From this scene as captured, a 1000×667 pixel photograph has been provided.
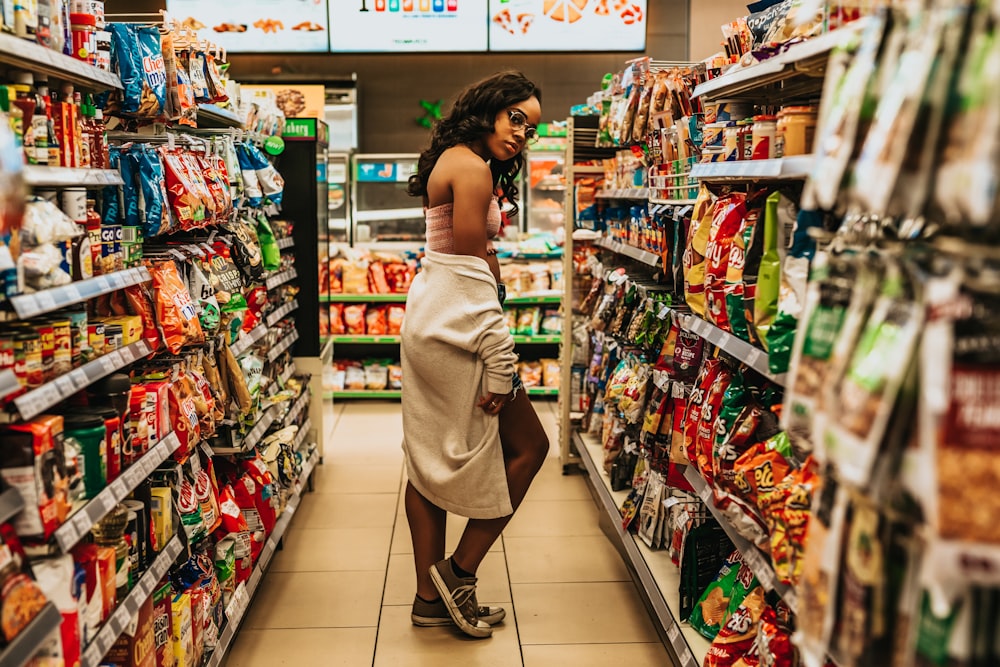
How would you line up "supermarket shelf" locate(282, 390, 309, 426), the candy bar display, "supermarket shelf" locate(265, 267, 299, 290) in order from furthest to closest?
"supermarket shelf" locate(282, 390, 309, 426)
"supermarket shelf" locate(265, 267, 299, 290)
the candy bar display

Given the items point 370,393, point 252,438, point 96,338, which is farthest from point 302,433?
point 96,338

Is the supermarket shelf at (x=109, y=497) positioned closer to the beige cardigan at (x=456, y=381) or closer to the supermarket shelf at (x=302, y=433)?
the beige cardigan at (x=456, y=381)

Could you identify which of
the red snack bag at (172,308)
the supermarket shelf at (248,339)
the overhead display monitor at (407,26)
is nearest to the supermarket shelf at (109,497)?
the red snack bag at (172,308)

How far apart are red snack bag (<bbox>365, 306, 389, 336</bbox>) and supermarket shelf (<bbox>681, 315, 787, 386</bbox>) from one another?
458 cm

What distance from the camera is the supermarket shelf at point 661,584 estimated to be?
Answer: 2.75 metres

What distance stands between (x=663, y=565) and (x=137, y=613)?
5.94 feet

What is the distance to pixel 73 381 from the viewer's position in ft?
6.55

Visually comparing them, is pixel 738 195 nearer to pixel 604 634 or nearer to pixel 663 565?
pixel 663 565

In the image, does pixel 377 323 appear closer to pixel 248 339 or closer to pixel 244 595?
pixel 248 339

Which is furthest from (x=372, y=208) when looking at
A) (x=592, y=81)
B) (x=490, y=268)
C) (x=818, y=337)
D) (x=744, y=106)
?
(x=818, y=337)

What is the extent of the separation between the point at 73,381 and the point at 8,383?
0.35m

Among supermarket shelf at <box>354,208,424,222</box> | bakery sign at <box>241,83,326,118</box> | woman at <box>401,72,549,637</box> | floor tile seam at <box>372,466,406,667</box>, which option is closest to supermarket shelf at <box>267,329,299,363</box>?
floor tile seam at <box>372,466,406,667</box>

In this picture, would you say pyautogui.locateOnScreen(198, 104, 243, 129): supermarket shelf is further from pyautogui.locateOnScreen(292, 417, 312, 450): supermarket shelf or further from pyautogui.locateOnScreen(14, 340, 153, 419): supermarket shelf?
pyautogui.locateOnScreen(292, 417, 312, 450): supermarket shelf

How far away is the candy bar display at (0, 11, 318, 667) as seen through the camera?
1.80 m
